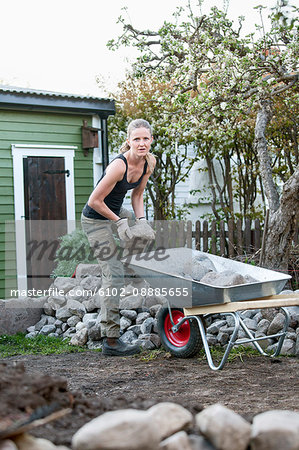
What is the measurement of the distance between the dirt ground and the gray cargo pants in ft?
1.22

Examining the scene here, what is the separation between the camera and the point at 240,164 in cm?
1072

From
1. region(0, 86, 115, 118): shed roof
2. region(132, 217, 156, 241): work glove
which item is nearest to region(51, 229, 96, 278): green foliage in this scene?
region(0, 86, 115, 118): shed roof

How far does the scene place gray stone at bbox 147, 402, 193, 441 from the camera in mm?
1750

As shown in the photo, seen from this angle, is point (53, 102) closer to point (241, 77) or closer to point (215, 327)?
point (241, 77)

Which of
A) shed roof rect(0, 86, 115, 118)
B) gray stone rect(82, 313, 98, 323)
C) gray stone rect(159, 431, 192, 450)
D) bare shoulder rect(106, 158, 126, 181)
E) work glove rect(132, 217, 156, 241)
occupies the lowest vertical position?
gray stone rect(82, 313, 98, 323)

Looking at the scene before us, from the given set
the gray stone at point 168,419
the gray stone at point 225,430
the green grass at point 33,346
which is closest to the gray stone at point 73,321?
the green grass at point 33,346

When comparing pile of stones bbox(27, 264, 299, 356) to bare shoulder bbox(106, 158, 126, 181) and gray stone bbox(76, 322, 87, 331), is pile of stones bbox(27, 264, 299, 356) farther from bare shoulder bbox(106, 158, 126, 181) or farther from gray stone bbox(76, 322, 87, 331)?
bare shoulder bbox(106, 158, 126, 181)

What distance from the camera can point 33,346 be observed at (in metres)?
5.61

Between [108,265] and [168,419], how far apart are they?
309 cm

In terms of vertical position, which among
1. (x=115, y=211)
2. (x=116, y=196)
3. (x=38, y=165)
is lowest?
(x=115, y=211)

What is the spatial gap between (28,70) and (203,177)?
→ 16.6 meters

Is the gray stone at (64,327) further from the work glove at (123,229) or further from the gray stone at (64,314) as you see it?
the work glove at (123,229)

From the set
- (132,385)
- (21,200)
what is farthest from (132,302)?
(21,200)

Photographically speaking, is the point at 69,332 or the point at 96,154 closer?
the point at 69,332
